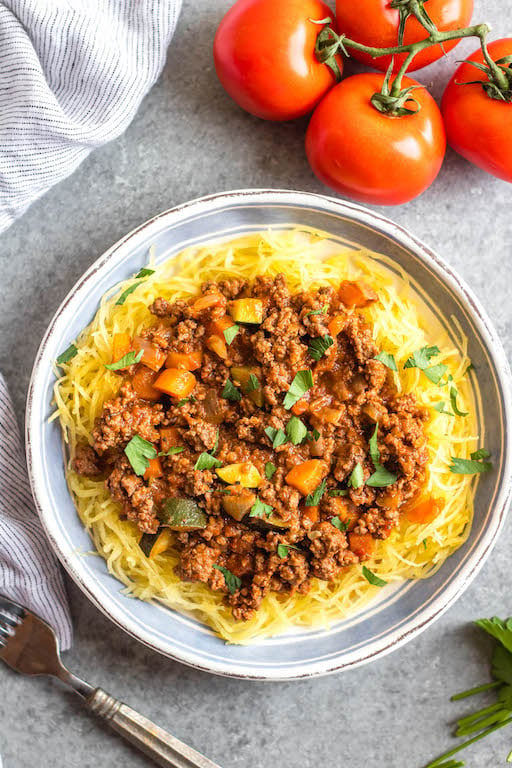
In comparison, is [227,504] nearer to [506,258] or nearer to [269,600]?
[269,600]

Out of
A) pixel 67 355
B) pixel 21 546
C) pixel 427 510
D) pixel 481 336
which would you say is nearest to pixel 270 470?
pixel 427 510

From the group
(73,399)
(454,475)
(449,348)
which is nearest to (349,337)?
(449,348)

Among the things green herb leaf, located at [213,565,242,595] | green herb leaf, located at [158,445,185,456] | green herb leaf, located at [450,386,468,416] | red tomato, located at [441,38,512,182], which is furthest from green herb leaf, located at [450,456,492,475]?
red tomato, located at [441,38,512,182]

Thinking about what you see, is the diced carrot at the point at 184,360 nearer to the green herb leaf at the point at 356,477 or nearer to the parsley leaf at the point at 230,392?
the parsley leaf at the point at 230,392

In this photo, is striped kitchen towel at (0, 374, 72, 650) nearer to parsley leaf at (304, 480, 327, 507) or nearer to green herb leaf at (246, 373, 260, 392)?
green herb leaf at (246, 373, 260, 392)

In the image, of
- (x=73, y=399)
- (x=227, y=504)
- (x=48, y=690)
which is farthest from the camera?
(x=48, y=690)

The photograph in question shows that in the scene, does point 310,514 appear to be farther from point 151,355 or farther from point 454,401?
point 151,355
